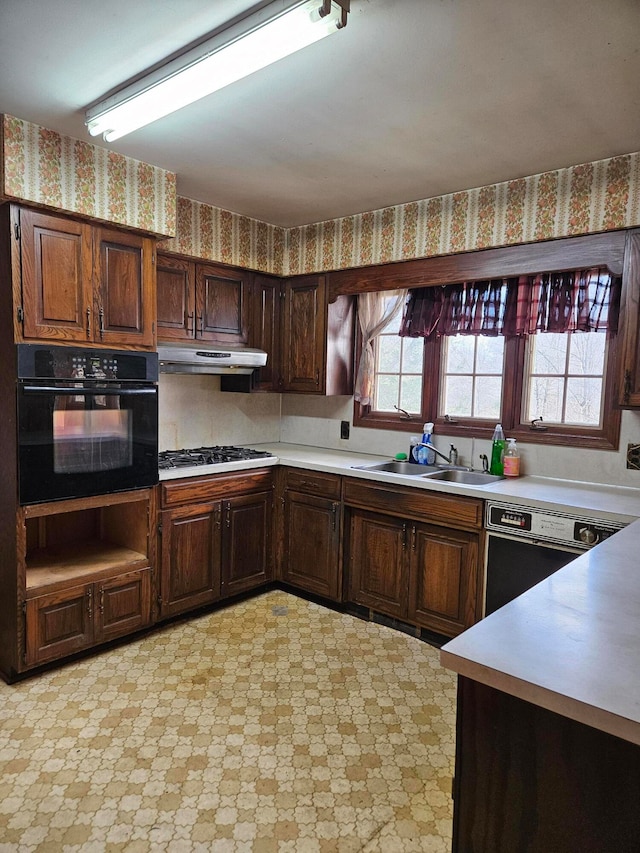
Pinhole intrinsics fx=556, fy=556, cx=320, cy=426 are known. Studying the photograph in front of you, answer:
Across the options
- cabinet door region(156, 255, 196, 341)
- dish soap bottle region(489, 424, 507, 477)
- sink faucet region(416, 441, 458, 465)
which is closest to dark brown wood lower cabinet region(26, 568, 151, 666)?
cabinet door region(156, 255, 196, 341)

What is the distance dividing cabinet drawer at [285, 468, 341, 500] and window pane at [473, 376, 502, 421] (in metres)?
0.98

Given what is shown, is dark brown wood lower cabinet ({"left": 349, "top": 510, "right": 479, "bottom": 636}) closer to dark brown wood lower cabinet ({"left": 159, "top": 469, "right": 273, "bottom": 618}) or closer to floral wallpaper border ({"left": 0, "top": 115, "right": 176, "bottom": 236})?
dark brown wood lower cabinet ({"left": 159, "top": 469, "right": 273, "bottom": 618})

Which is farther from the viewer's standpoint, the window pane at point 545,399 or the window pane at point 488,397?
the window pane at point 488,397

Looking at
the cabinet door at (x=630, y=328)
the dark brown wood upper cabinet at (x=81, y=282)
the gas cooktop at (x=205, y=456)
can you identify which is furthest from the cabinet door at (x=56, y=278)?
the cabinet door at (x=630, y=328)

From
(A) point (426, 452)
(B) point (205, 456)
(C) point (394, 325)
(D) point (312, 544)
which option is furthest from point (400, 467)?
(B) point (205, 456)

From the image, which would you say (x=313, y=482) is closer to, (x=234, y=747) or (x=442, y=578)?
(x=442, y=578)

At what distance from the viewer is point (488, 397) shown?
3402 mm

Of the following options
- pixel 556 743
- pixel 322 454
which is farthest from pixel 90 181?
pixel 556 743

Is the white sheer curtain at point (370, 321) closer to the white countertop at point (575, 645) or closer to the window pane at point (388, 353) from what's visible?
the window pane at point (388, 353)

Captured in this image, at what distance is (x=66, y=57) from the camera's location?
1.85m

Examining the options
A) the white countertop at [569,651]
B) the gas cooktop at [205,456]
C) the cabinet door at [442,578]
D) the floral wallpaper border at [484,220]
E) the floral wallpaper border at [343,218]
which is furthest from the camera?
the gas cooktop at [205,456]

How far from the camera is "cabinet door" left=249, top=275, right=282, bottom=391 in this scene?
3883mm

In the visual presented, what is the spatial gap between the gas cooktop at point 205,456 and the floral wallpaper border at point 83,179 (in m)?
1.28

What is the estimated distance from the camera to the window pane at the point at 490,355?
334 cm
